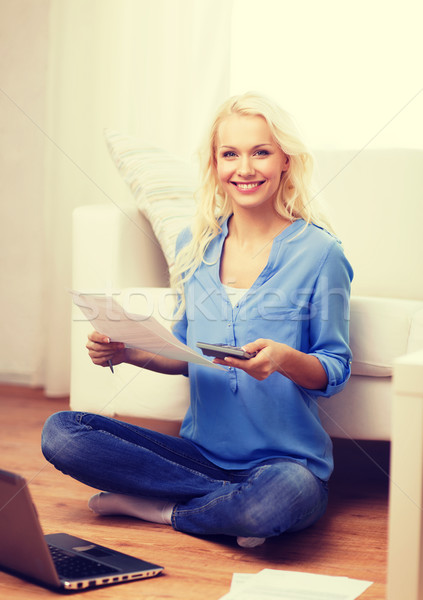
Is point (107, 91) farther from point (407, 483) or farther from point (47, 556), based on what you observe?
point (407, 483)

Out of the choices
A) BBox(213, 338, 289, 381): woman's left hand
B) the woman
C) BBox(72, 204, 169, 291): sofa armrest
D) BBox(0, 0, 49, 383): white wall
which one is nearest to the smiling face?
the woman

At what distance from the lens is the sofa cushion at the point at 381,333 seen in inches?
54.4

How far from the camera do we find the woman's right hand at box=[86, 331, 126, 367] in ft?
4.18

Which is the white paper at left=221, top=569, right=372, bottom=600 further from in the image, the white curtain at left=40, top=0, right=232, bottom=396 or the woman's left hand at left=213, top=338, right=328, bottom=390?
the white curtain at left=40, top=0, right=232, bottom=396

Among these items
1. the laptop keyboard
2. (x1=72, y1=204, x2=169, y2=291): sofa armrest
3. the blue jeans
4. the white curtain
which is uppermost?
the white curtain

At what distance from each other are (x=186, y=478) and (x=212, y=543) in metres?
0.11

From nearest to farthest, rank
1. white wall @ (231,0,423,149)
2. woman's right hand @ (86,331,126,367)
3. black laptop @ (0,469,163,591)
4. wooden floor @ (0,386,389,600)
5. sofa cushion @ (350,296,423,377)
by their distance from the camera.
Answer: black laptop @ (0,469,163,591) < wooden floor @ (0,386,389,600) < woman's right hand @ (86,331,126,367) < sofa cushion @ (350,296,423,377) < white wall @ (231,0,423,149)

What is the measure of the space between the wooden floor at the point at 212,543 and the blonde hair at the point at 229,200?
0.42 m

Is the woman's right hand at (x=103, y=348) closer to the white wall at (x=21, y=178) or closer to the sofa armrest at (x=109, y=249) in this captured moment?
the sofa armrest at (x=109, y=249)

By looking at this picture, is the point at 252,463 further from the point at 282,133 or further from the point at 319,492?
the point at 282,133

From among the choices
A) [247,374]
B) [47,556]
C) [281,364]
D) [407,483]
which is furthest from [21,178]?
[407,483]

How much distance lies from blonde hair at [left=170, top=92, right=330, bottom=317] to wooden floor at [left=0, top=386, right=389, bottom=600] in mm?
423

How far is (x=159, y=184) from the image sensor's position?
175 cm

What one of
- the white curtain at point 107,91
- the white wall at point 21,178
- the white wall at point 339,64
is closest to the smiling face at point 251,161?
the white wall at point 339,64
